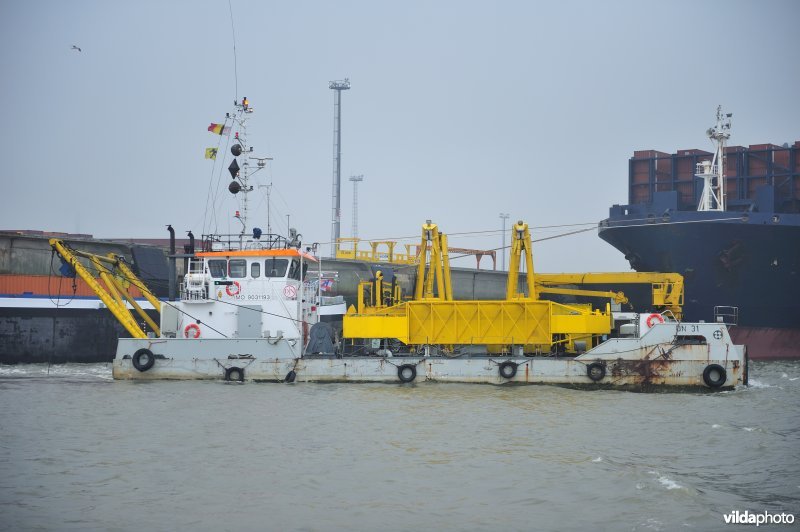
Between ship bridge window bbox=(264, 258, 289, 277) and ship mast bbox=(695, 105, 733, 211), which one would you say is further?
ship mast bbox=(695, 105, 733, 211)

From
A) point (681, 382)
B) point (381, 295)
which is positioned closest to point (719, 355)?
point (681, 382)

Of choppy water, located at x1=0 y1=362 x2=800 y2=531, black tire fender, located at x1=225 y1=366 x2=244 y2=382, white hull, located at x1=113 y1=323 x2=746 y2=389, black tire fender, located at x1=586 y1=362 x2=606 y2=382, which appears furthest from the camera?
black tire fender, located at x1=225 y1=366 x2=244 y2=382

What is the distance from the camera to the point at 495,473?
13.7m

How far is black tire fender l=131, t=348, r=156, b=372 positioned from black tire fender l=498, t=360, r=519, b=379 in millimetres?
10549

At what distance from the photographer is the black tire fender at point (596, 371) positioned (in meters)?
23.9

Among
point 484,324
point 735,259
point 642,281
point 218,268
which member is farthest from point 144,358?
point 735,259

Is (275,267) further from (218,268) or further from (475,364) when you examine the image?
(475,364)

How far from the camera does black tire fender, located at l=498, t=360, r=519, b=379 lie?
24.1m

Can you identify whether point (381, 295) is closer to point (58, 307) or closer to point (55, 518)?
point (58, 307)

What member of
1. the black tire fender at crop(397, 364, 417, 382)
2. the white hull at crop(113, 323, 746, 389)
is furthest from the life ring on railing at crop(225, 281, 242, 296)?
the black tire fender at crop(397, 364, 417, 382)

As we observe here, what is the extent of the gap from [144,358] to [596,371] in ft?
44.6

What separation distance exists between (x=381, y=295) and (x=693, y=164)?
25632 millimetres

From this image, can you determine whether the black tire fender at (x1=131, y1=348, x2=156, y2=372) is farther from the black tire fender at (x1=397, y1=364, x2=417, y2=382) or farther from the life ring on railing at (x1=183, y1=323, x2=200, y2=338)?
the black tire fender at (x1=397, y1=364, x2=417, y2=382)

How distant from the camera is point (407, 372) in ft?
80.7
